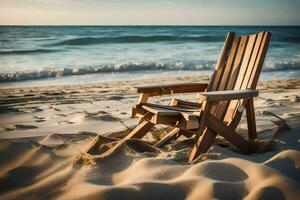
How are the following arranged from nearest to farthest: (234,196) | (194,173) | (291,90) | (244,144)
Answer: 1. (234,196)
2. (194,173)
3. (244,144)
4. (291,90)

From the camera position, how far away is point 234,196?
2.31 metres

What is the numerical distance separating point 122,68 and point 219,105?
9.56 m

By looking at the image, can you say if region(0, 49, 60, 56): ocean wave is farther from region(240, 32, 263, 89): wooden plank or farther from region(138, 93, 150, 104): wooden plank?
region(240, 32, 263, 89): wooden plank

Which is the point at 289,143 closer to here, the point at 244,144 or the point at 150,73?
the point at 244,144

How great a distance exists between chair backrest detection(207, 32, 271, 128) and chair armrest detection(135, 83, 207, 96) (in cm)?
16

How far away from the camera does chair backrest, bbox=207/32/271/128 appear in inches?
137

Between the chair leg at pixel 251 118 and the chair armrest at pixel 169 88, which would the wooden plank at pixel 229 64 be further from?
the chair leg at pixel 251 118

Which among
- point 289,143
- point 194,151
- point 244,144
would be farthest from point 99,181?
point 289,143

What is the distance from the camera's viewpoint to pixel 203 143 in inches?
120

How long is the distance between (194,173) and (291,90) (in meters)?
5.99

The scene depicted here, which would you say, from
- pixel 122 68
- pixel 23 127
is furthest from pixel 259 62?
pixel 122 68

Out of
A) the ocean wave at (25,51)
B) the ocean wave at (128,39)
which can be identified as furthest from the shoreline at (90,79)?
the ocean wave at (128,39)

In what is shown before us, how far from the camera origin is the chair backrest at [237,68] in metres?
3.47

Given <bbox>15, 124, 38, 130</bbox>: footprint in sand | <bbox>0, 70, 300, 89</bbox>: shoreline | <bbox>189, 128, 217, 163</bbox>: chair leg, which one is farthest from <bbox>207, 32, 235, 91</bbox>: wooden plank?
<bbox>0, 70, 300, 89</bbox>: shoreline
